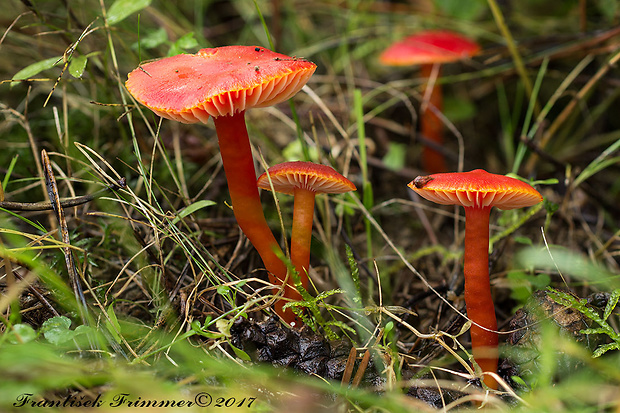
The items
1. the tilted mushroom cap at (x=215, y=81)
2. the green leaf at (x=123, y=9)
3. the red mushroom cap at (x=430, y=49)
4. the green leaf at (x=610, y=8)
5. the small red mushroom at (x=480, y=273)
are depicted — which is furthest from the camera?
the red mushroom cap at (x=430, y=49)

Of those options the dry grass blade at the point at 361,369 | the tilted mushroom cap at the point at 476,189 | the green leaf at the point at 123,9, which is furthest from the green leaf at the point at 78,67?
the dry grass blade at the point at 361,369

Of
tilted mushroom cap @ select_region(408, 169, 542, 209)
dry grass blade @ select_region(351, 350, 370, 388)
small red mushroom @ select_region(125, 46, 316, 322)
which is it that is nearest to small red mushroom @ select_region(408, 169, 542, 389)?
tilted mushroom cap @ select_region(408, 169, 542, 209)

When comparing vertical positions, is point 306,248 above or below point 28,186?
below

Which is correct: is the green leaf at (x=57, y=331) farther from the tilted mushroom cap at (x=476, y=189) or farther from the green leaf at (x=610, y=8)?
the green leaf at (x=610, y=8)

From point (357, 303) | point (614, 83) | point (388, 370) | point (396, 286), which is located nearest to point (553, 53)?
point (614, 83)

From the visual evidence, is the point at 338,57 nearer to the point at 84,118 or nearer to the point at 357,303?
the point at 84,118

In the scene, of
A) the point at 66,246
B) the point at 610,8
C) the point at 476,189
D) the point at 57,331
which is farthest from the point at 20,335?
the point at 610,8

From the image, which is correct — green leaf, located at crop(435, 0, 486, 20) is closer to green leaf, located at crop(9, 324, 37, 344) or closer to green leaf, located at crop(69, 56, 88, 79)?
green leaf, located at crop(69, 56, 88, 79)
